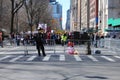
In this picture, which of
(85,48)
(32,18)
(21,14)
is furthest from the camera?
(21,14)

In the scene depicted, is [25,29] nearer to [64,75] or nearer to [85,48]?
[85,48]

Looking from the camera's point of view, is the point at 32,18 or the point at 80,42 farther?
the point at 32,18

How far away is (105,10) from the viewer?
110188mm

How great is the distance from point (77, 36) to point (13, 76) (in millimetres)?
44902

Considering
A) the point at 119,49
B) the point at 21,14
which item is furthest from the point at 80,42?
the point at 21,14

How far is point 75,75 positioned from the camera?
15945 millimetres

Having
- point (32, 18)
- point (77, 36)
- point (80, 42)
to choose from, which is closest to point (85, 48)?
point (80, 42)

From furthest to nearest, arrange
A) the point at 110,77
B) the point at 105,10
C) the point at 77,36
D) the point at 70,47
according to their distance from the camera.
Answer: the point at 105,10, the point at 77,36, the point at 70,47, the point at 110,77

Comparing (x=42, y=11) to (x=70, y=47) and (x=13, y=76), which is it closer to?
(x=70, y=47)

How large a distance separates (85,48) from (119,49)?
2.76 meters

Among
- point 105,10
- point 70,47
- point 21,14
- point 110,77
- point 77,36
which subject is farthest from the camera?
point 105,10

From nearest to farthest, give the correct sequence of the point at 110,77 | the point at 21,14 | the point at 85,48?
the point at 110,77
the point at 85,48
the point at 21,14

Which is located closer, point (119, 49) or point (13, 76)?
point (13, 76)

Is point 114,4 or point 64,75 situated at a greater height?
point 114,4
